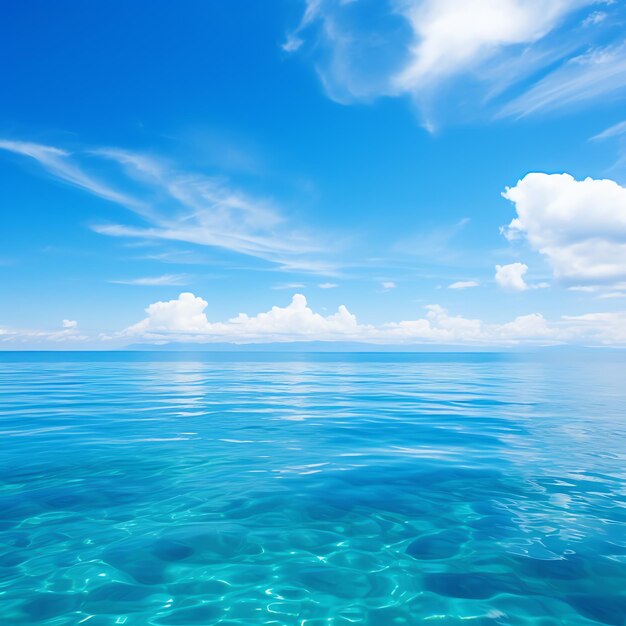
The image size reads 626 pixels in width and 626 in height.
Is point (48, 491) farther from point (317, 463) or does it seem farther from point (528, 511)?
point (528, 511)

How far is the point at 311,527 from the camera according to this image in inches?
309

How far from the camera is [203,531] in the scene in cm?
758

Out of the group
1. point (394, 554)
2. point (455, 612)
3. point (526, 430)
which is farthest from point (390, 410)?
point (455, 612)

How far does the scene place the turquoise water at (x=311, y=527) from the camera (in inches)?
219

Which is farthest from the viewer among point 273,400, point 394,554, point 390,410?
point 273,400

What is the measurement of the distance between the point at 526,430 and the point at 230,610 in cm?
1504

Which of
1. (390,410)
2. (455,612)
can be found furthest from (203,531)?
(390,410)

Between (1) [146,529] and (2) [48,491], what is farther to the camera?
(2) [48,491]

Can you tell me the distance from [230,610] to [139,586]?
4.69ft

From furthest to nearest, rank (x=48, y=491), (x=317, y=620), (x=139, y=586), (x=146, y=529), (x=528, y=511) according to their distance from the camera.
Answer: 1. (x=48, y=491)
2. (x=528, y=511)
3. (x=146, y=529)
4. (x=139, y=586)
5. (x=317, y=620)

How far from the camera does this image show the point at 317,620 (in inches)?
208

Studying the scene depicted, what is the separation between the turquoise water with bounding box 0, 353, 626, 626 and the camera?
18.2 feet

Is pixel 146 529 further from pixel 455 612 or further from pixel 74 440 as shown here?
pixel 74 440

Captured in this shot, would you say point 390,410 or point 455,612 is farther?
point 390,410
